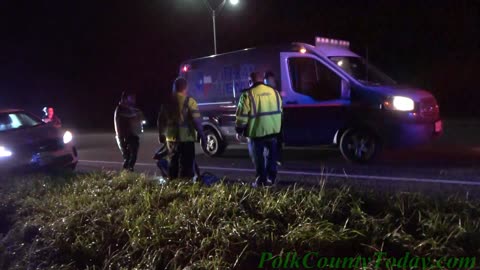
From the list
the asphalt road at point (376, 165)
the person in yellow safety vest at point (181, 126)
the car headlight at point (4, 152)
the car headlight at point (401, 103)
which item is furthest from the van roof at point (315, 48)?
the car headlight at point (4, 152)

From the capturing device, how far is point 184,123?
719 centimetres

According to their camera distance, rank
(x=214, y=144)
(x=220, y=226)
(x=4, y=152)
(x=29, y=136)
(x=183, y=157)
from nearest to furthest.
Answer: (x=220, y=226) < (x=183, y=157) < (x=4, y=152) < (x=29, y=136) < (x=214, y=144)

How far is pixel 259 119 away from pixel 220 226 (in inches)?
109

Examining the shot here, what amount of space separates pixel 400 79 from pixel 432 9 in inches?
146

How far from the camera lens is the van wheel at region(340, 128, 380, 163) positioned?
32.2 feet

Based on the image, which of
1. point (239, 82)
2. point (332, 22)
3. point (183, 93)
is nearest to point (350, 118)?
point (239, 82)

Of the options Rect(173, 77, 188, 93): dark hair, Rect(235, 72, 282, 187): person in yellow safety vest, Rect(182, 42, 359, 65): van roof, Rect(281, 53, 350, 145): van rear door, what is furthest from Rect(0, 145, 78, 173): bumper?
Rect(182, 42, 359, 65): van roof

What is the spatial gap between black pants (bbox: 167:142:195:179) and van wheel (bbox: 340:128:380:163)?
3.68m

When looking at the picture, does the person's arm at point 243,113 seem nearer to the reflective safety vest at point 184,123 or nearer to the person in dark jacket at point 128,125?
the reflective safety vest at point 184,123

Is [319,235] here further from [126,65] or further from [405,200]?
[126,65]

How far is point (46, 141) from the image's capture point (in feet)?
30.7

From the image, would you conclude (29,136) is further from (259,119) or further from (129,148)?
(259,119)

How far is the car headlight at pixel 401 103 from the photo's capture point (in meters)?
9.41

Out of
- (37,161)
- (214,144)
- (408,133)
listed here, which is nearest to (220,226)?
(37,161)
